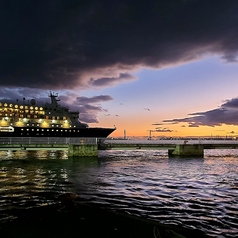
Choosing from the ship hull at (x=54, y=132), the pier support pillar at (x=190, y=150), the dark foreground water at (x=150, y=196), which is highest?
the ship hull at (x=54, y=132)

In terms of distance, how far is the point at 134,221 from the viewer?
1052cm

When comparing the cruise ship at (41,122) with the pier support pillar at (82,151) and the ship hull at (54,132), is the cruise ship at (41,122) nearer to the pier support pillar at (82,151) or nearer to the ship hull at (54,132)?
the ship hull at (54,132)

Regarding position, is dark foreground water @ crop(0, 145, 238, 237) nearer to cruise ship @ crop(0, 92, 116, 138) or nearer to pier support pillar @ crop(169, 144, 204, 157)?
pier support pillar @ crop(169, 144, 204, 157)

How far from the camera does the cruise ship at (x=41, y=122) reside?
100m

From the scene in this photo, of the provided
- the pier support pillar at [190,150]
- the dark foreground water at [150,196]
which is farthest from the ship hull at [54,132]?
the dark foreground water at [150,196]

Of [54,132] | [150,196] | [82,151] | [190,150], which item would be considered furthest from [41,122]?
[150,196]

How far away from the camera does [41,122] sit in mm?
107375

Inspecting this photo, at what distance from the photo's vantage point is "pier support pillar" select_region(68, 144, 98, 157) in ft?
135

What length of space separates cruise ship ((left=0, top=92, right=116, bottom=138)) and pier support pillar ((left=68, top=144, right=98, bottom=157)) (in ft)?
213

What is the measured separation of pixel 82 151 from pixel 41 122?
71742 mm

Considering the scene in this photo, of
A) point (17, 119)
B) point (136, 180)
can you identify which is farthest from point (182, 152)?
point (17, 119)

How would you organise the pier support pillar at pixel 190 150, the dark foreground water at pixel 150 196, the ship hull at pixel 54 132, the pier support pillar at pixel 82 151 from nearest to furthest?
the dark foreground water at pixel 150 196, the pier support pillar at pixel 82 151, the pier support pillar at pixel 190 150, the ship hull at pixel 54 132

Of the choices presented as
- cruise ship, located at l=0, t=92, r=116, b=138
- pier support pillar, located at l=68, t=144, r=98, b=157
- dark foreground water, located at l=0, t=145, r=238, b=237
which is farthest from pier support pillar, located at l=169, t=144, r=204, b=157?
cruise ship, located at l=0, t=92, r=116, b=138

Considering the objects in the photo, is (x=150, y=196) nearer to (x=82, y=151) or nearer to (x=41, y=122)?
(x=82, y=151)
